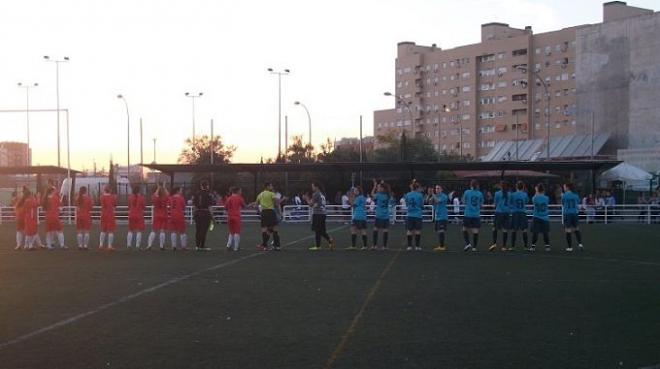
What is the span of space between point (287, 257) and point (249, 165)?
18282mm

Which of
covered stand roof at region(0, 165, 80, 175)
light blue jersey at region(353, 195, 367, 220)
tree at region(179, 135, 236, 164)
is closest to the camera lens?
light blue jersey at region(353, 195, 367, 220)

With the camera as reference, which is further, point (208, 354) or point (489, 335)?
point (489, 335)

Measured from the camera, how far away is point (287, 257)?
19.0 meters

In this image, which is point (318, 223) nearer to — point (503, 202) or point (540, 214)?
point (503, 202)

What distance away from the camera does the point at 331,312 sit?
34.6 feet

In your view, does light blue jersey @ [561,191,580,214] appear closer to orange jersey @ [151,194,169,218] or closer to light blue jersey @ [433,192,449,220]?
light blue jersey @ [433,192,449,220]

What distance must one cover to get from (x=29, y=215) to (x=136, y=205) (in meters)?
3.36

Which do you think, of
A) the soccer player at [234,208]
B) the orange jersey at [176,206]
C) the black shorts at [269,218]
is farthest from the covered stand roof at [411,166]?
the soccer player at [234,208]

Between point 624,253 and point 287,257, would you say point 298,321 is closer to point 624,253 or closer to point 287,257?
point 287,257


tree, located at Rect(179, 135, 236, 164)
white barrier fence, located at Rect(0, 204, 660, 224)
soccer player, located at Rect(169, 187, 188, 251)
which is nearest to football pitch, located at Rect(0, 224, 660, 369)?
soccer player, located at Rect(169, 187, 188, 251)

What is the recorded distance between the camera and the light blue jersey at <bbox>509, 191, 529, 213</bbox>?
2072 centimetres

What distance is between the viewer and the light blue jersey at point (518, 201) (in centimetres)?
2072

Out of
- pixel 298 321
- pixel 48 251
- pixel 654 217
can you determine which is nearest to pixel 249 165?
pixel 48 251

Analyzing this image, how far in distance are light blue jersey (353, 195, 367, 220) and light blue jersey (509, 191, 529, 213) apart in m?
4.10
